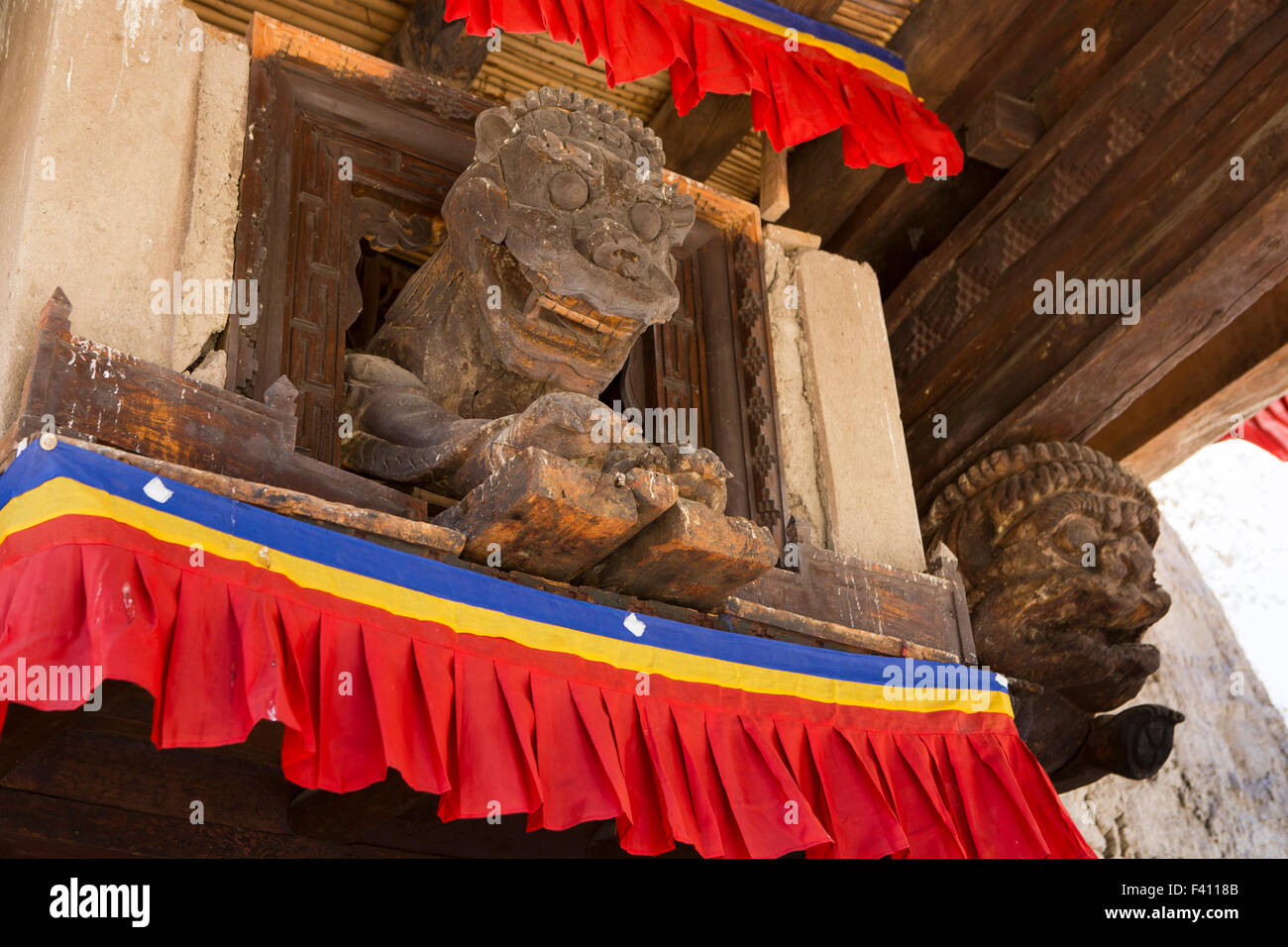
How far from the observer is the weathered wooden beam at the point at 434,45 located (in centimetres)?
587

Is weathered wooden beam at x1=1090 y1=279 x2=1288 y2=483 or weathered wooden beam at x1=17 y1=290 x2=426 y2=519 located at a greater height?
weathered wooden beam at x1=1090 y1=279 x2=1288 y2=483

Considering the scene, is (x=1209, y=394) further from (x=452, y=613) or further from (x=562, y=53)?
(x=452, y=613)

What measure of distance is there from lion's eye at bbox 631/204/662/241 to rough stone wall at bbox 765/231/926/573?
116 cm

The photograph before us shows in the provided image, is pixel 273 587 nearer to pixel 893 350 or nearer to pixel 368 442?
pixel 368 442

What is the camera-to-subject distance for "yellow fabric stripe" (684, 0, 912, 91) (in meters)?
5.78

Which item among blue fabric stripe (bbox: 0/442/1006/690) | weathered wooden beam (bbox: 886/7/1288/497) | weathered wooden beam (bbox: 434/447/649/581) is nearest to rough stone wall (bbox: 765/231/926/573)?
weathered wooden beam (bbox: 886/7/1288/497)

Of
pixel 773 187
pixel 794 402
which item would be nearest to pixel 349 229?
pixel 794 402

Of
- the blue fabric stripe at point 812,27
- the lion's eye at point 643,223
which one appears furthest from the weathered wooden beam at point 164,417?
the blue fabric stripe at point 812,27

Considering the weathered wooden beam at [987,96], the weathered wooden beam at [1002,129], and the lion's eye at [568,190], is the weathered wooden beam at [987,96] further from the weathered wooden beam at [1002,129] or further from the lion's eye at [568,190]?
the lion's eye at [568,190]

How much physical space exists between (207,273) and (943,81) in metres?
3.77

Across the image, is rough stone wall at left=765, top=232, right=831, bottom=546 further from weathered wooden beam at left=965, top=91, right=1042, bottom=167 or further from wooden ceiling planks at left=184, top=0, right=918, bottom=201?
weathered wooden beam at left=965, top=91, right=1042, bottom=167

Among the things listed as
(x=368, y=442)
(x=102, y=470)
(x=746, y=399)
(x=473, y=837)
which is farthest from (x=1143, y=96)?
(x=102, y=470)

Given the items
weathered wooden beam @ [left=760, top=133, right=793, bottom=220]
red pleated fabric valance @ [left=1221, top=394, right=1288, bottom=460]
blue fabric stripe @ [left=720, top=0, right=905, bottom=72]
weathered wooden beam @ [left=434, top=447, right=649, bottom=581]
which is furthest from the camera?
red pleated fabric valance @ [left=1221, top=394, right=1288, bottom=460]

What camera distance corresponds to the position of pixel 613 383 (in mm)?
5648
